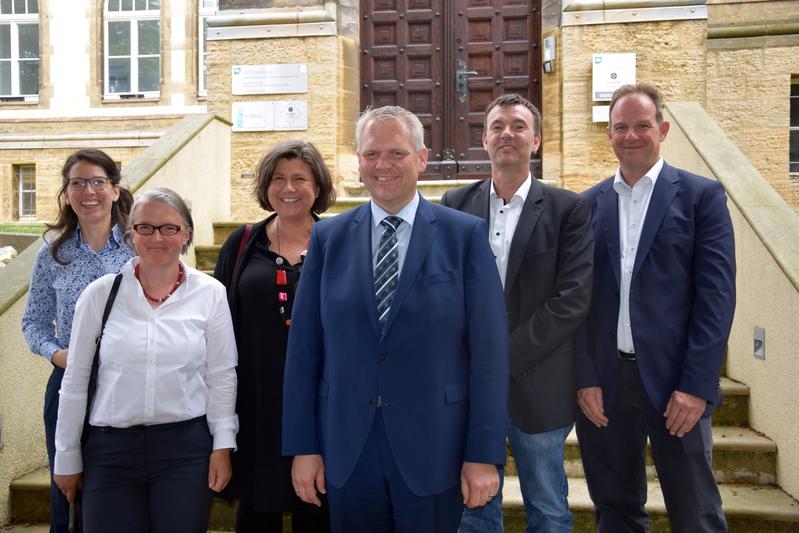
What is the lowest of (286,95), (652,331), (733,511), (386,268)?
(733,511)

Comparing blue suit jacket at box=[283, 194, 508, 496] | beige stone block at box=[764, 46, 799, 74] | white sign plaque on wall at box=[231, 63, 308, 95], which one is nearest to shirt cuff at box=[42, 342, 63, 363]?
Result: blue suit jacket at box=[283, 194, 508, 496]

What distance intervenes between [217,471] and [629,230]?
1.82 metres

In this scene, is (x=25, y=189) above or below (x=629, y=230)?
above

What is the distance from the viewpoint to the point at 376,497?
87.0 inches

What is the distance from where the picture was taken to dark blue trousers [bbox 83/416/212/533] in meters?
2.43

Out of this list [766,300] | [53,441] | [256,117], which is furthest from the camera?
[256,117]

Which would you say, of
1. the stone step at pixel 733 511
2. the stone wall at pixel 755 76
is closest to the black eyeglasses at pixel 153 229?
the stone step at pixel 733 511

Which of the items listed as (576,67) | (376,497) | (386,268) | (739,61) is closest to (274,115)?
(576,67)

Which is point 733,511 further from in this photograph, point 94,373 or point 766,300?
point 94,373

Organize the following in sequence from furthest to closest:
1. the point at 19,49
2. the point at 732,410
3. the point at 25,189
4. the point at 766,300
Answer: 1. the point at 19,49
2. the point at 25,189
3. the point at 732,410
4. the point at 766,300

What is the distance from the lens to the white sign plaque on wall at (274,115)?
7.57 meters

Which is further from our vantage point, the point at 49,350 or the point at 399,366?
the point at 49,350

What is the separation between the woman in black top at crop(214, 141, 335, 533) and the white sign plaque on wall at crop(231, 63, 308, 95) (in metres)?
4.80

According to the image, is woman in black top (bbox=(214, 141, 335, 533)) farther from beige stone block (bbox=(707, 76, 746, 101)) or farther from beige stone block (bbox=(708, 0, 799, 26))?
beige stone block (bbox=(708, 0, 799, 26))
